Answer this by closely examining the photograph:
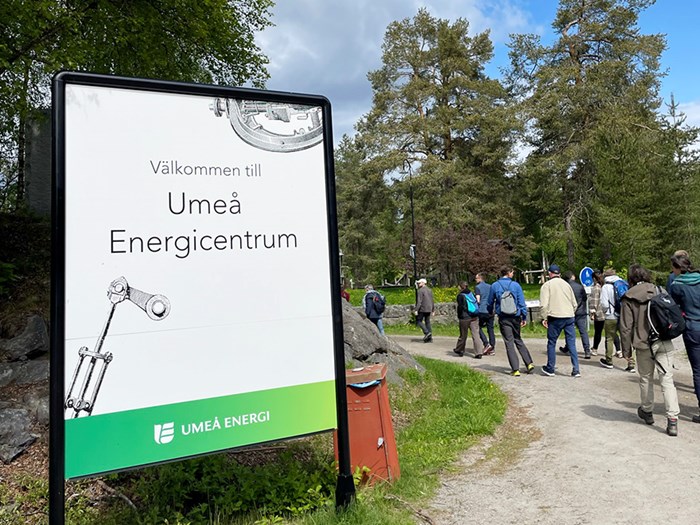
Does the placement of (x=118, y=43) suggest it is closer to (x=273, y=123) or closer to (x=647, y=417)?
(x=273, y=123)

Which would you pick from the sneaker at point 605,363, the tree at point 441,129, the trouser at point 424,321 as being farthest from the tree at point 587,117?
the sneaker at point 605,363

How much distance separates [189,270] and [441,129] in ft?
102

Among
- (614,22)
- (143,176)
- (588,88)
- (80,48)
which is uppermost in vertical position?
(614,22)

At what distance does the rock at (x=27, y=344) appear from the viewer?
6.74m

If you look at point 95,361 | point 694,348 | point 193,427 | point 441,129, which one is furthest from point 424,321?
point 441,129

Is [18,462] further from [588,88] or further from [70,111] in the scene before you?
[588,88]

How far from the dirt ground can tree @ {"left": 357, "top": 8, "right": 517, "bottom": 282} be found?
24.4 metres

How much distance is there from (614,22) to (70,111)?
36505mm

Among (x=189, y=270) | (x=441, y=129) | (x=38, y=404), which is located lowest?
(x=38, y=404)

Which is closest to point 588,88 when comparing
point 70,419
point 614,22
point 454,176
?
point 614,22

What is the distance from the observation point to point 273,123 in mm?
3688

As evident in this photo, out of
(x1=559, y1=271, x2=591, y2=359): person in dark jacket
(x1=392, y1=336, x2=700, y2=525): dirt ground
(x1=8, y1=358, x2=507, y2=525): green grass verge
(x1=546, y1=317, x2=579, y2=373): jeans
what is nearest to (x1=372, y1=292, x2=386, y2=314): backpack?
(x1=559, y1=271, x2=591, y2=359): person in dark jacket

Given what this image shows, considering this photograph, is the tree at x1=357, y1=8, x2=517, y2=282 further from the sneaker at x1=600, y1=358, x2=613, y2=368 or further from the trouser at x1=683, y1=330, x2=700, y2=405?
the trouser at x1=683, y1=330, x2=700, y2=405

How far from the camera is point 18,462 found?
4707mm
